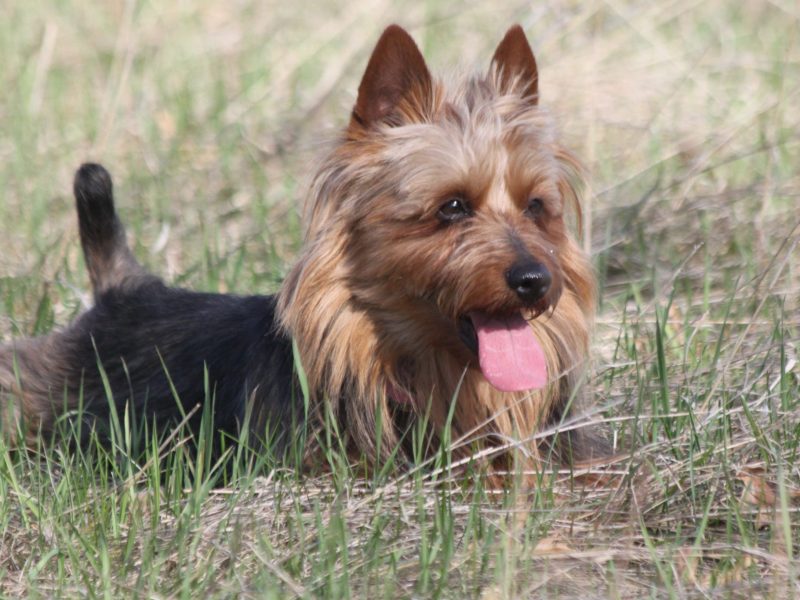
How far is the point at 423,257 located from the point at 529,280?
0.35 metres

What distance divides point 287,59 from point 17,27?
2.17m

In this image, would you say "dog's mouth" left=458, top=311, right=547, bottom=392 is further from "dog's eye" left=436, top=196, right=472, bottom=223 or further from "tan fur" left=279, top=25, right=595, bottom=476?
"dog's eye" left=436, top=196, right=472, bottom=223

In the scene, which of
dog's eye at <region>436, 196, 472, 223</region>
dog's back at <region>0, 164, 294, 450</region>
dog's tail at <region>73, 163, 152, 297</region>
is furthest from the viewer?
dog's tail at <region>73, 163, 152, 297</region>

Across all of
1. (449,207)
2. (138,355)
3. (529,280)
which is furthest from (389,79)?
(138,355)

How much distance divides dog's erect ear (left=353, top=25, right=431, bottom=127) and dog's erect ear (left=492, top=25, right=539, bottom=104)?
0.26m

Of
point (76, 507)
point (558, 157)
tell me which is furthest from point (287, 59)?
point (76, 507)

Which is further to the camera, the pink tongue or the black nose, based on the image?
the pink tongue

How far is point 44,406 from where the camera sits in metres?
4.75

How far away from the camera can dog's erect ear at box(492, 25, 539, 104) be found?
12.8 feet

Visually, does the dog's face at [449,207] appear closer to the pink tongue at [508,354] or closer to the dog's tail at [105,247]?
the pink tongue at [508,354]

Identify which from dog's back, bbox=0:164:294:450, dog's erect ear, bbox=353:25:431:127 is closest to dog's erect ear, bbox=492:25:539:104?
dog's erect ear, bbox=353:25:431:127

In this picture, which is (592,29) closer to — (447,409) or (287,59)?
(287,59)

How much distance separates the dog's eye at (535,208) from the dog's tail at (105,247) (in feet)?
5.50

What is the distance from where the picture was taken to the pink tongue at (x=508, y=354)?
3.67 m
